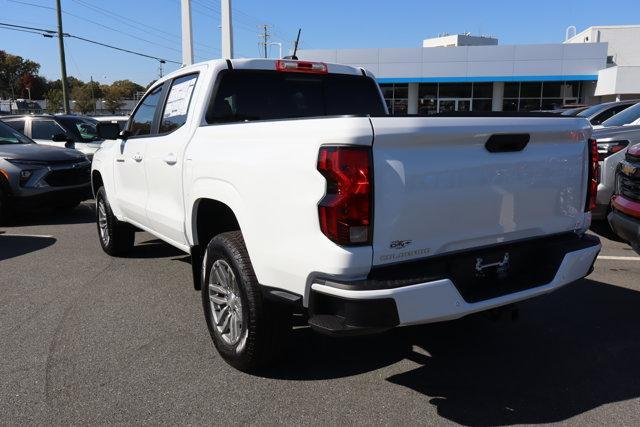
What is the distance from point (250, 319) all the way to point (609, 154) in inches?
233

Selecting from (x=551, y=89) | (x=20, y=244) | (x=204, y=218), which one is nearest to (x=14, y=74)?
(x=551, y=89)

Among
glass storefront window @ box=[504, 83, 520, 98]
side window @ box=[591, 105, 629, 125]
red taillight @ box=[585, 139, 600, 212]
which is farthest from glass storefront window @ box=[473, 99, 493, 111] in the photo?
red taillight @ box=[585, 139, 600, 212]

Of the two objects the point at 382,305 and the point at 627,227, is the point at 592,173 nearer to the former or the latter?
the point at 627,227

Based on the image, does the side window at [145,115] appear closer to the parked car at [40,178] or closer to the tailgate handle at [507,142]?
the tailgate handle at [507,142]

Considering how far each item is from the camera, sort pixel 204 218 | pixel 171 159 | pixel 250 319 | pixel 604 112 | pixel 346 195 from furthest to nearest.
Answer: pixel 604 112 → pixel 171 159 → pixel 204 218 → pixel 250 319 → pixel 346 195

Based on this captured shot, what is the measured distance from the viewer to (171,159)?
4215 millimetres

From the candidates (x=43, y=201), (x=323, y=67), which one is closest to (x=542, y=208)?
(x=323, y=67)

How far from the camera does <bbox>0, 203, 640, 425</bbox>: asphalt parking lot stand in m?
3.06

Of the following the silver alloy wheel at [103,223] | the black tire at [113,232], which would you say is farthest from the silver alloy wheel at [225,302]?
the silver alloy wheel at [103,223]

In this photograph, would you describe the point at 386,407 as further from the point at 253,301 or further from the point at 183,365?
the point at 183,365

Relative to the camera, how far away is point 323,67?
4711 mm

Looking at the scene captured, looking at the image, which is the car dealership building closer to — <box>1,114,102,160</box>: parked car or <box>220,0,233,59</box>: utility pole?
<box>220,0,233,59</box>: utility pole

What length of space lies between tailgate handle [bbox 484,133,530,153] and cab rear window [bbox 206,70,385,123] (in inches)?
75.5

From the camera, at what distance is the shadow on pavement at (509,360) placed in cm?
313
